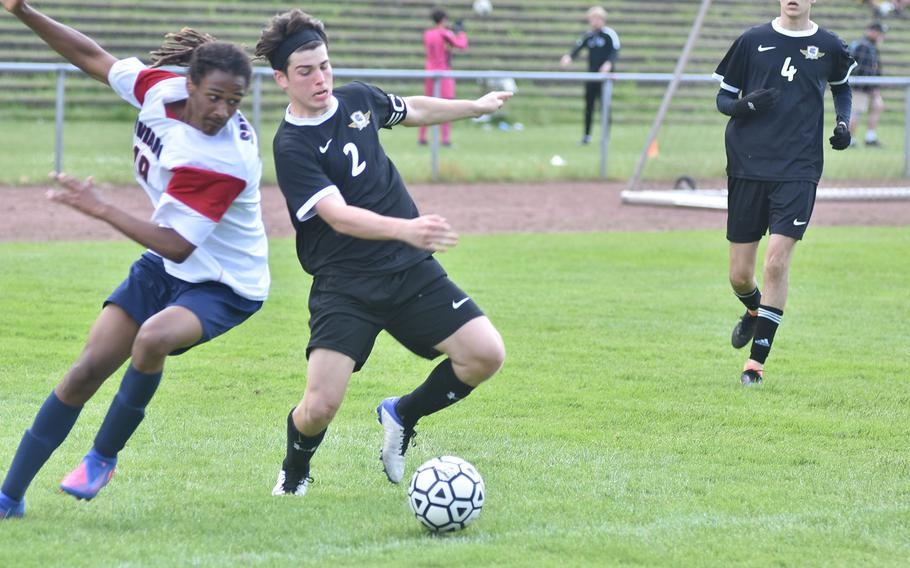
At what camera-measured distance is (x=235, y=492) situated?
506 cm

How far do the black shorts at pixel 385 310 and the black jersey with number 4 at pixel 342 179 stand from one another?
0.06 meters

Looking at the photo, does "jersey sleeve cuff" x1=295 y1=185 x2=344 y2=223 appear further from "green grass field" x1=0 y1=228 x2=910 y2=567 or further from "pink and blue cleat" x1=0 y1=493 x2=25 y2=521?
"pink and blue cleat" x1=0 y1=493 x2=25 y2=521

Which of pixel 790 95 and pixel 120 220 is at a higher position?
pixel 120 220

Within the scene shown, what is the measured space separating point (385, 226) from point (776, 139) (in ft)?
11.9

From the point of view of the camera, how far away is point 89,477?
15.3ft

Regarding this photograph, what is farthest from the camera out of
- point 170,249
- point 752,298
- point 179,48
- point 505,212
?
point 505,212

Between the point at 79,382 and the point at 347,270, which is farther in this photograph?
the point at 347,270

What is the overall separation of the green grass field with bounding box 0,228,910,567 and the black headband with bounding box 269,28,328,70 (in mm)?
1738

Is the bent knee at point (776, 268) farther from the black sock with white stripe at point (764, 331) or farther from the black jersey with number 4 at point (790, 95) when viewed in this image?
the black jersey with number 4 at point (790, 95)

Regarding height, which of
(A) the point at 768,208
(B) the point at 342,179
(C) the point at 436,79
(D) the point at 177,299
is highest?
(B) the point at 342,179

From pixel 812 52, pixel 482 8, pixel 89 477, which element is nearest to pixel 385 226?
pixel 89 477

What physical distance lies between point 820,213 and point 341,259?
1168 cm

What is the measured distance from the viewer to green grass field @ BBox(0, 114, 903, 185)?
1652 centimetres

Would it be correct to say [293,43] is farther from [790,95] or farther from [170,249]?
[790,95]
